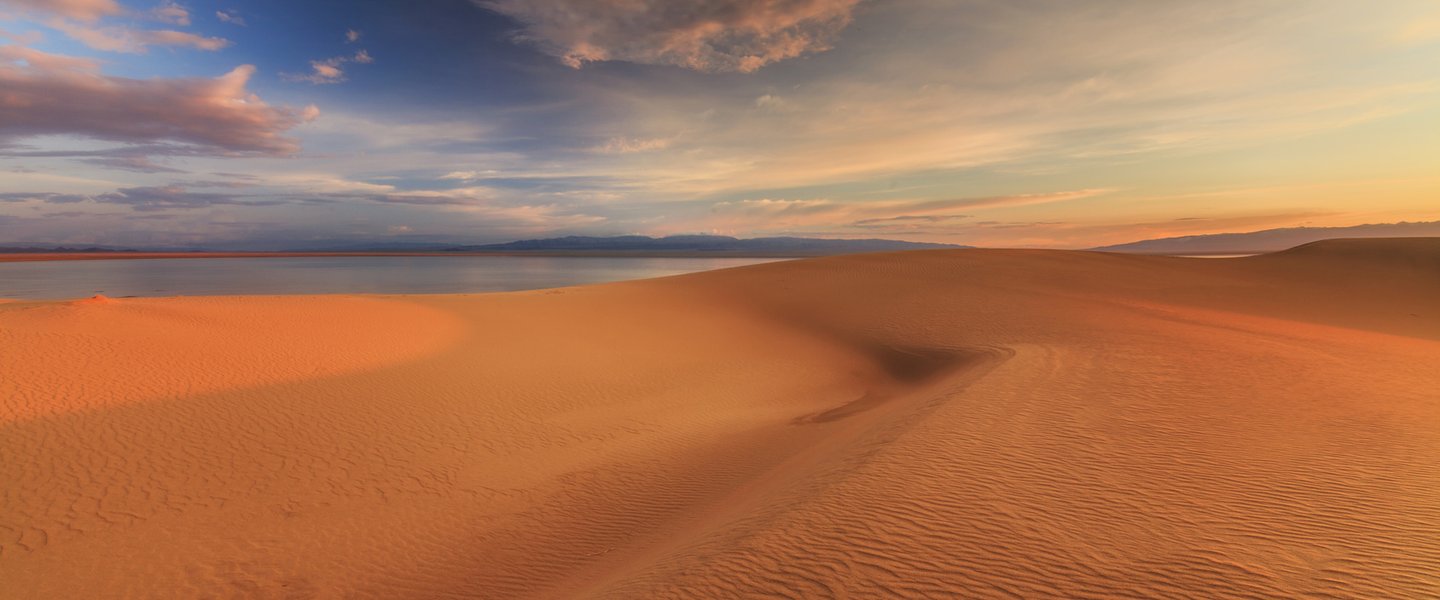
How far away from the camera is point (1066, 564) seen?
3797 mm

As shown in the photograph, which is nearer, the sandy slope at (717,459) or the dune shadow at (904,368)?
the sandy slope at (717,459)

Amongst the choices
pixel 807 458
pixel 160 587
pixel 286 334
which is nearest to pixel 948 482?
pixel 807 458

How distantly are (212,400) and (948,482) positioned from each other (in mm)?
13224

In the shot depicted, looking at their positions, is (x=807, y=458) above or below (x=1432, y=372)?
below

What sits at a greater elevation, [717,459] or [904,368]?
[904,368]

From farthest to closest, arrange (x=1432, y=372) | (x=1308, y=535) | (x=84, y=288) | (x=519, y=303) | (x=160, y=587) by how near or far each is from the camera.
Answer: (x=84, y=288), (x=519, y=303), (x=1432, y=372), (x=160, y=587), (x=1308, y=535)

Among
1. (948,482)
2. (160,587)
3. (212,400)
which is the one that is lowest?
(160,587)

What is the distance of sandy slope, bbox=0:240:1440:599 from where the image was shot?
413cm

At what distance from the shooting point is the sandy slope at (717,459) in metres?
4.13

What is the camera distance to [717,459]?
8891 millimetres

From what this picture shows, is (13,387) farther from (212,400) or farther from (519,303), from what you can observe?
(519,303)

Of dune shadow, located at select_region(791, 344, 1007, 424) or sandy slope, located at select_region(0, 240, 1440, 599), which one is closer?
sandy slope, located at select_region(0, 240, 1440, 599)

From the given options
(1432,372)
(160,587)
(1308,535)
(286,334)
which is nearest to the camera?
(1308,535)

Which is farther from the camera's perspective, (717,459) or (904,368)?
(904,368)
